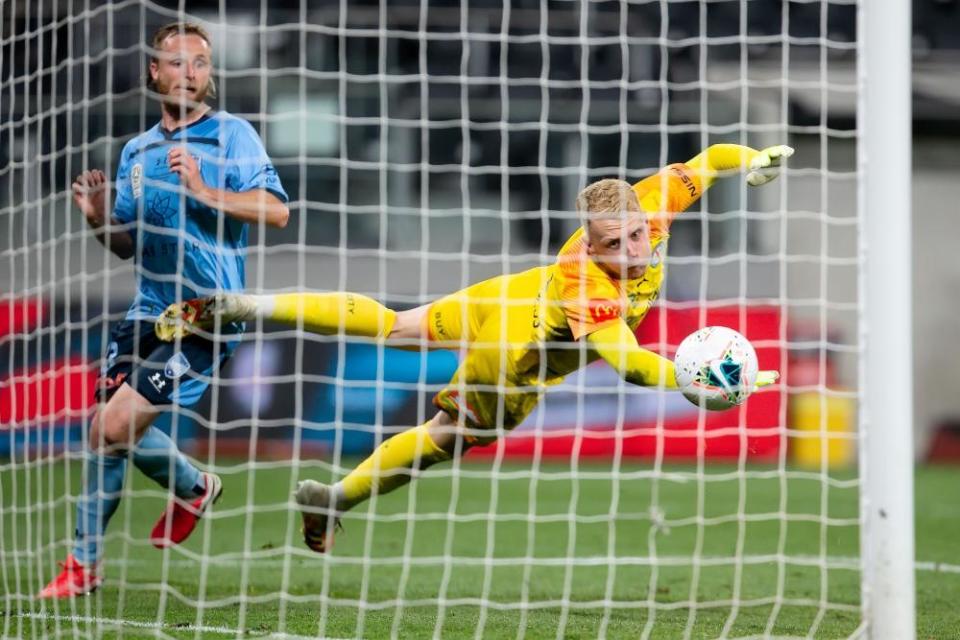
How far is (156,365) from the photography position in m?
5.52

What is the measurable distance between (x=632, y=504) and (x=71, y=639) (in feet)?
20.3

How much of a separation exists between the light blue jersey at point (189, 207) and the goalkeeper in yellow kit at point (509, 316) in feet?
0.97

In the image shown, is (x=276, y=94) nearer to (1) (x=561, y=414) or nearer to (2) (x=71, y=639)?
(1) (x=561, y=414)

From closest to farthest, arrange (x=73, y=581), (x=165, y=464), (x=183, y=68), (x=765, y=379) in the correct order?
(x=765, y=379) → (x=183, y=68) → (x=73, y=581) → (x=165, y=464)

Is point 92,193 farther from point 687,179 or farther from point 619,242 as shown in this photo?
point 687,179

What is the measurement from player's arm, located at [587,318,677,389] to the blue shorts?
1.59 m

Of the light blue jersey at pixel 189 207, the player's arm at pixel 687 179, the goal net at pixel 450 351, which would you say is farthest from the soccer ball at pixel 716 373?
the light blue jersey at pixel 189 207

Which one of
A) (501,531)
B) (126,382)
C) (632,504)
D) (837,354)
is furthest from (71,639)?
(837,354)

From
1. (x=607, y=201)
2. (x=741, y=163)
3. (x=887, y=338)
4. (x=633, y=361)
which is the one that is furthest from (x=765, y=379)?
(x=741, y=163)

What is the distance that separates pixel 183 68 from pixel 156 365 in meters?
1.16

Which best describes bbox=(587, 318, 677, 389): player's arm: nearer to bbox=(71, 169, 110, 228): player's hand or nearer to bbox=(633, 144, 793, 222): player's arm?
bbox=(633, 144, 793, 222): player's arm

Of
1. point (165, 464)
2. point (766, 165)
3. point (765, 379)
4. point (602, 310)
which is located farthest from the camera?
point (165, 464)

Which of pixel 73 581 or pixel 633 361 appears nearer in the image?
pixel 633 361

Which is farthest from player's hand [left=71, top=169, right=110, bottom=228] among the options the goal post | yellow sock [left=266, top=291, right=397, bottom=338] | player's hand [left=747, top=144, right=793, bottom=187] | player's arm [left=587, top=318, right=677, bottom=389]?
the goal post
